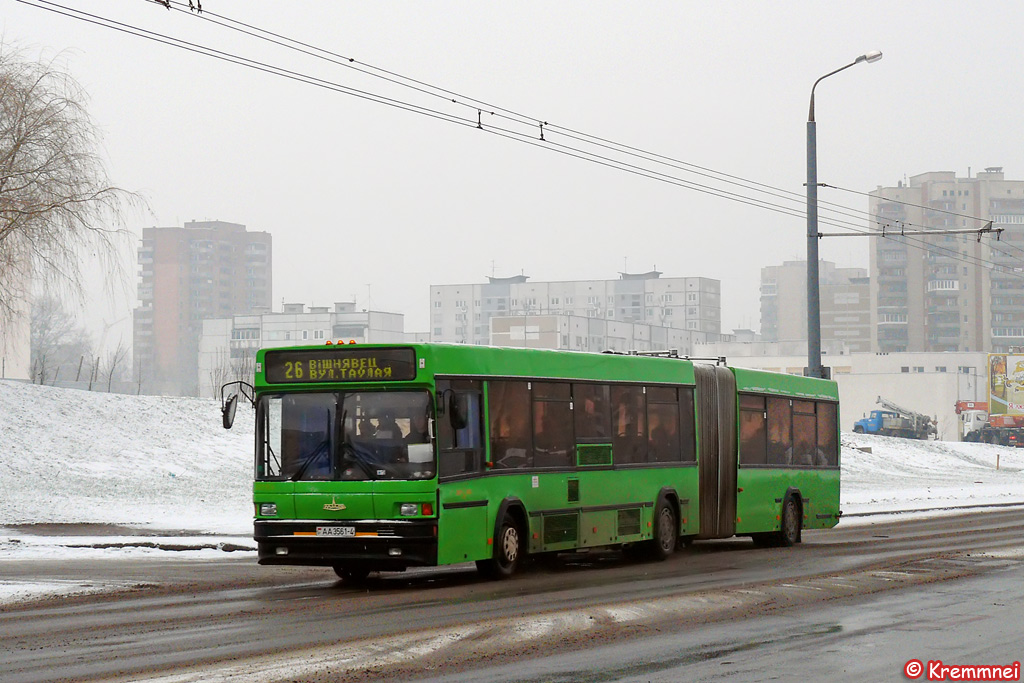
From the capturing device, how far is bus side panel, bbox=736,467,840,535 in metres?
22.4

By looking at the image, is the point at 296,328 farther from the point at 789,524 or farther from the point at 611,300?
the point at 789,524

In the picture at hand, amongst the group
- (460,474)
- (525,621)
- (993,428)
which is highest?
(460,474)

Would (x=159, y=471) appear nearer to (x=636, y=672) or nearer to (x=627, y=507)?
(x=627, y=507)

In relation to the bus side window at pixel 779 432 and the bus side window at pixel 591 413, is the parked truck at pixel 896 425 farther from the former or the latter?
the bus side window at pixel 591 413

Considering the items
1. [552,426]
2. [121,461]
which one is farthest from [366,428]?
[121,461]

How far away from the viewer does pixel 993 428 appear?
102m

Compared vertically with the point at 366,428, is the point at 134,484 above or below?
below

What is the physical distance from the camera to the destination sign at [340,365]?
50.3 ft

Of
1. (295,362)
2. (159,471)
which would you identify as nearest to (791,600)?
(295,362)

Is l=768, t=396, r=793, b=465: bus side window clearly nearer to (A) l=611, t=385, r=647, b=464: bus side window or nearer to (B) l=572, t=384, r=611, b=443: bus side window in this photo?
(A) l=611, t=385, r=647, b=464: bus side window

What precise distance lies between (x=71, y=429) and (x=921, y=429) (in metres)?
70.4

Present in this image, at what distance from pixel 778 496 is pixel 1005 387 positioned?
102125mm

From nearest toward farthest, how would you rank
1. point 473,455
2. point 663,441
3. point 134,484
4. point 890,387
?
point 473,455 → point 663,441 → point 134,484 → point 890,387

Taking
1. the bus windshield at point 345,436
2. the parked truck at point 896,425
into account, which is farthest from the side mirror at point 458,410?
the parked truck at point 896,425
